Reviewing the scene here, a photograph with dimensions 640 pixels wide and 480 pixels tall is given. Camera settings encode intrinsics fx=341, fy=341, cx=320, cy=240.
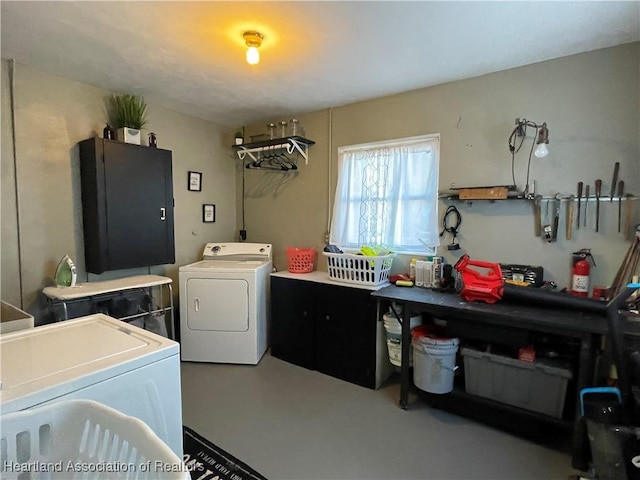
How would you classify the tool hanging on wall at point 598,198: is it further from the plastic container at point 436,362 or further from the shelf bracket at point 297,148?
the shelf bracket at point 297,148

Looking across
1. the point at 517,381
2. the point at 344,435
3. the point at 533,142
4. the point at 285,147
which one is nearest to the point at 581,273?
the point at 517,381

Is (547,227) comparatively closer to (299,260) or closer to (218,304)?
(299,260)

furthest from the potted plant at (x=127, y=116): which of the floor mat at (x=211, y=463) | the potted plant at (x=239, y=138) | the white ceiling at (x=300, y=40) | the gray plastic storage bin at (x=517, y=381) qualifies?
the gray plastic storage bin at (x=517, y=381)

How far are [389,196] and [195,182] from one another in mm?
2130

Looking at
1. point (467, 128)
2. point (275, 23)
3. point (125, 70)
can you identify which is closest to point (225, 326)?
point (125, 70)

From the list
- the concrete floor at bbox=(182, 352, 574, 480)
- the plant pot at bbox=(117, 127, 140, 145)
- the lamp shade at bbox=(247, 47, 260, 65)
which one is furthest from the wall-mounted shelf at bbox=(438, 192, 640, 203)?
the plant pot at bbox=(117, 127, 140, 145)

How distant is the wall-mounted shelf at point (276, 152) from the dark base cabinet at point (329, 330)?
1.30 metres

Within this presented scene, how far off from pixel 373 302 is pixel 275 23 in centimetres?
201

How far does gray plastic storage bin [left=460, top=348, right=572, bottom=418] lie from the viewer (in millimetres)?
2041

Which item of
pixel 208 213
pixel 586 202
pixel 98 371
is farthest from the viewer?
pixel 208 213

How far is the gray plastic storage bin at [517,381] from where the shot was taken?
2041 millimetres

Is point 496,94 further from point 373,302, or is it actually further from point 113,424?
point 113,424

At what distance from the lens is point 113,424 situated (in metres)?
0.97

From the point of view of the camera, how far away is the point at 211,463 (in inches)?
76.6
